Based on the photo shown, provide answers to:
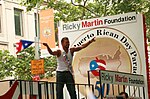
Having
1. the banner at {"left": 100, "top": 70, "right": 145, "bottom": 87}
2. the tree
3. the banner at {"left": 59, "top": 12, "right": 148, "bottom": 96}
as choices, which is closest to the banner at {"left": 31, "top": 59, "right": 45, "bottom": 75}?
the tree

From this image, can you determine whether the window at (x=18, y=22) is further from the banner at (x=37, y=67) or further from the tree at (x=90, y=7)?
the banner at (x=37, y=67)

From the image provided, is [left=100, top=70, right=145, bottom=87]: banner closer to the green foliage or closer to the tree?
the tree

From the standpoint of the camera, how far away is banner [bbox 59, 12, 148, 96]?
9.44m

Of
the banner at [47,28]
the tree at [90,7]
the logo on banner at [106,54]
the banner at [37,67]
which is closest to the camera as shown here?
the logo on banner at [106,54]

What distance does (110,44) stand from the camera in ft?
32.4

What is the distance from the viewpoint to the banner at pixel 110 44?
31.0 ft

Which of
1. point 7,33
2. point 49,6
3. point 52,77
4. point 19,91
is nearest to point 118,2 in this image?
point 49,6

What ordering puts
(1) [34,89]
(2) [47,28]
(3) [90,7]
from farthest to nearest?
(3) [90,7], (2) [47,28], (1) [34,89]

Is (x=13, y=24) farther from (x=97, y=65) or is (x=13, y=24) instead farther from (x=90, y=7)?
(x=97, y=65)

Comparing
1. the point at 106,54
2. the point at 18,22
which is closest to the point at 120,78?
the point at 106,54

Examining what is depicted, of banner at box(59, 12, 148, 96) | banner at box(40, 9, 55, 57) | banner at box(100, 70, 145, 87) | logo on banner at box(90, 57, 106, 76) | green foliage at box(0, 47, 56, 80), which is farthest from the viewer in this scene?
green foliage at box(0, 47, 56, 80)

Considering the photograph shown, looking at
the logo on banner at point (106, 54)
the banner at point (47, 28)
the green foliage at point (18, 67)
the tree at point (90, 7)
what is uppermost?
the tree at point (90, 7)

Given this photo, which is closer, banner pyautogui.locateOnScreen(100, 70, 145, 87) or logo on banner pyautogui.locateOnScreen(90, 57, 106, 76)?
banner pyautogui.locateOnScreen(100, 70, 145, 87)

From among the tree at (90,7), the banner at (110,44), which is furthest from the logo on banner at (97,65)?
the tree at (90,7)
